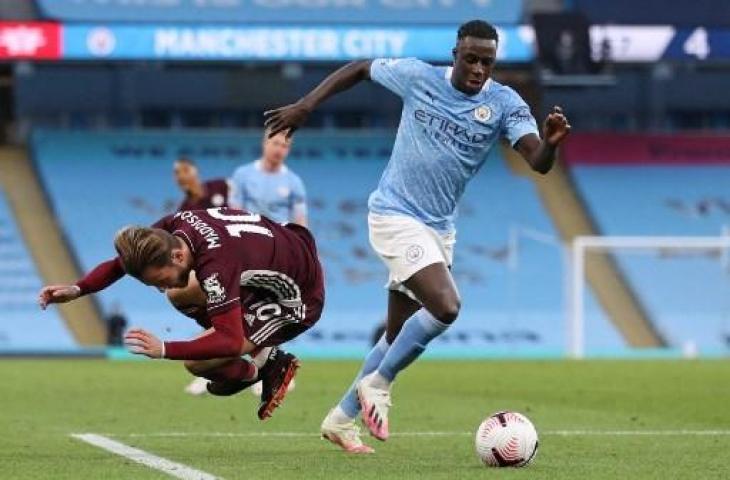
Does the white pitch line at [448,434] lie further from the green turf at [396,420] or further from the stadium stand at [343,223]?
the stadium stand at [343,223]

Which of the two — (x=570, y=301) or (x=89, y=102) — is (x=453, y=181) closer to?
(x=570, y=301)

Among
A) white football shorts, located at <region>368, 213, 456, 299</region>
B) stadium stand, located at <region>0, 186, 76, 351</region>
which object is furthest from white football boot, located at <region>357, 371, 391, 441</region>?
stadium stand, located at <region>0, 186, 76, 351</region>

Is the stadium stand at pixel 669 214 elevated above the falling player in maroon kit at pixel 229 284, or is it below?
below

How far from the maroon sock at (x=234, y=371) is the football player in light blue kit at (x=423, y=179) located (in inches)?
21.1

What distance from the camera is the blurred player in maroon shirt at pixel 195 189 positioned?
51.9ft

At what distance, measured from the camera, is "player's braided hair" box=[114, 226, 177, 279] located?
7.91 meters

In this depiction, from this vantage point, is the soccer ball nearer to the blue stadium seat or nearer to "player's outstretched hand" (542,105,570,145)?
"player's outstretched hand" (542,105,570,145)

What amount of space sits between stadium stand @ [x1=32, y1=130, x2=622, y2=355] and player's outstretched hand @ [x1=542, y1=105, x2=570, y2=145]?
20.7m

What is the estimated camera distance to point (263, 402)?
9367mm

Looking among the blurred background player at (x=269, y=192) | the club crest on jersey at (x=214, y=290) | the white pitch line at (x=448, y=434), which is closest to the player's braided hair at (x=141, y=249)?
the club crest on jersey at (x=214, y=290)

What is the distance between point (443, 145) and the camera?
941 cm

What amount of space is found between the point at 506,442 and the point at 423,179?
5.46 feet

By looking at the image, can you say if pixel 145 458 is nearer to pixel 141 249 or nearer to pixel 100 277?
pixel 100 277

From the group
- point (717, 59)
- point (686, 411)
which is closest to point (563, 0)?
point (717, 59)
